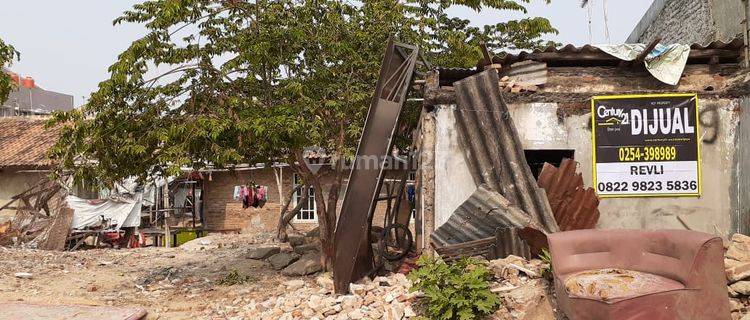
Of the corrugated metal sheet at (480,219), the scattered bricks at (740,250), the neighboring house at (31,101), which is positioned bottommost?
the scattered bricks at (740,250)

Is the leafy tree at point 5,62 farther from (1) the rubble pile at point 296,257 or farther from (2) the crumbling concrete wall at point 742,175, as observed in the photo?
(2) the crumbling concrete wall at point 742,175

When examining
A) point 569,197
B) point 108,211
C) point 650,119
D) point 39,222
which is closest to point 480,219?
point 569,197

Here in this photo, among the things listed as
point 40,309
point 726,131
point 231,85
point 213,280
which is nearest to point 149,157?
point 231,85

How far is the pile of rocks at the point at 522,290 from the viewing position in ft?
17.5

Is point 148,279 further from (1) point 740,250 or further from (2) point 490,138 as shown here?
(1) point 740,250

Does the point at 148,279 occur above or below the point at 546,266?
below

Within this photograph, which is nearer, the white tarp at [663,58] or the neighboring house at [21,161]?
the white tarp at [663,58]

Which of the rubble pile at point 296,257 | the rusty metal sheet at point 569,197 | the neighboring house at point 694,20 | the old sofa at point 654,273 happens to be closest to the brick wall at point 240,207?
the rubble pile at point 296,257

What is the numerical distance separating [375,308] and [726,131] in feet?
16.0

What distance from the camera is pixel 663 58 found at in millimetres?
6953

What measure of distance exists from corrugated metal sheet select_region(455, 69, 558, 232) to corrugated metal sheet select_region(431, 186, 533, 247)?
0.76 ft

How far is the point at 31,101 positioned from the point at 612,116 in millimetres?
29223

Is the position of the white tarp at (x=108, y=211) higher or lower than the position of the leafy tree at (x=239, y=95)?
lower

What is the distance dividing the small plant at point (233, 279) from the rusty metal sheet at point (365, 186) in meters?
2.89
